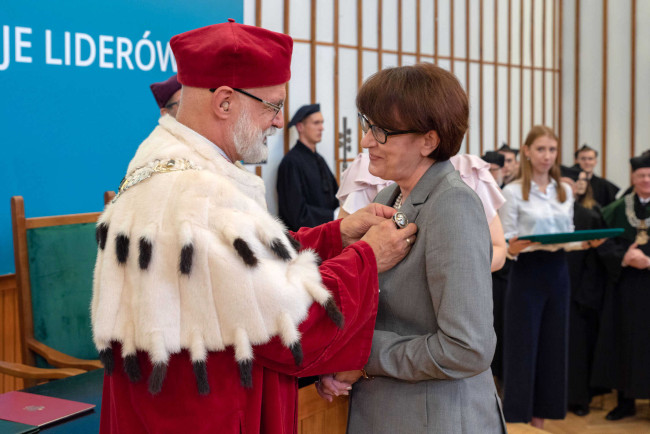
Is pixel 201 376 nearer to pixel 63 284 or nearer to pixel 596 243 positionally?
pixel 63 284

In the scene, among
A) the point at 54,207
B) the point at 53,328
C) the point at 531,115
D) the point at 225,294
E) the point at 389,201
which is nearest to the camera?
the point at 225,294

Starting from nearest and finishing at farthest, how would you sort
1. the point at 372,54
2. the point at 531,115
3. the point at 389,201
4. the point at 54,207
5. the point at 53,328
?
the point at 389,201
the point at 53,328
the point at 54,207
the point at 372,54
the point at 531,115

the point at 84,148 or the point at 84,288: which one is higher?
the point at 84,148

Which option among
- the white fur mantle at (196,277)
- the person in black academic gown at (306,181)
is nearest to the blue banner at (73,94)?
the person in black academic gown at (306,181)

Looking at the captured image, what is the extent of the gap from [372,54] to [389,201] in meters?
5.83

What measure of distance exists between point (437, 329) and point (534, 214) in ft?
8.60

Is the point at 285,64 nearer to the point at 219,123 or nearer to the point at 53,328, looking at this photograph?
the point at 219,123

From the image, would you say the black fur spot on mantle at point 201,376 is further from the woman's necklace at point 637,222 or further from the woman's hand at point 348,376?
the woman's necklace at point 637,222

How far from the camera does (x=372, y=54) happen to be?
731 centimetres

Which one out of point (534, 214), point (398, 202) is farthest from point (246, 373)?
point (534, 214)

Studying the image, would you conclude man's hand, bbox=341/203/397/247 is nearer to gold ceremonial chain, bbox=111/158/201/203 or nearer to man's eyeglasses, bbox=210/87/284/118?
man's eyeglasses, bbox=210/87/284/118

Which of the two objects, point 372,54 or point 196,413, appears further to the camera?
point 372,54

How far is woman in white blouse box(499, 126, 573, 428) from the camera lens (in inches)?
146

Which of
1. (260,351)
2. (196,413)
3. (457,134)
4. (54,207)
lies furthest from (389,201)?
(54,207)
